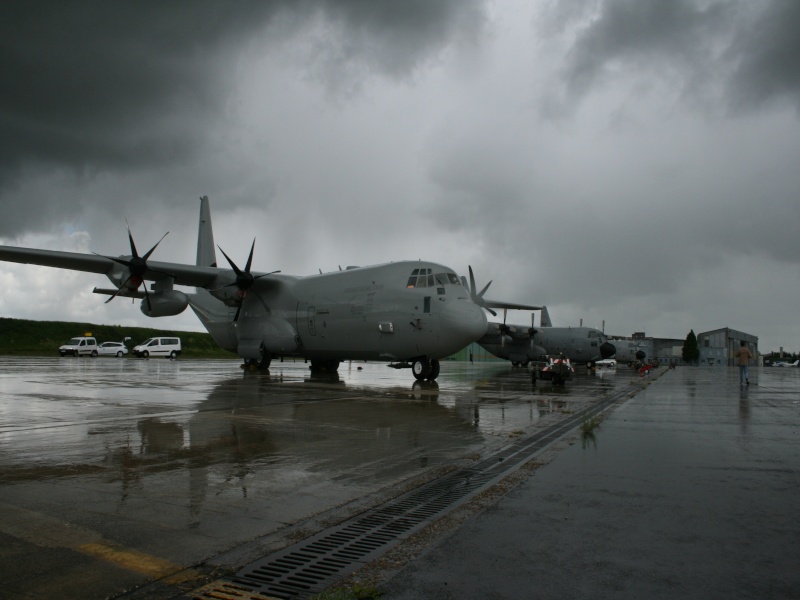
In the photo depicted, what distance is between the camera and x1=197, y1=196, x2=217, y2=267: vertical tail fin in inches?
1388

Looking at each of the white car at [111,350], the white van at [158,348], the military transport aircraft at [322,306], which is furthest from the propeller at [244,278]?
the white car at [111,350]

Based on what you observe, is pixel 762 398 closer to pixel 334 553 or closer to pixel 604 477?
pixel 604 477

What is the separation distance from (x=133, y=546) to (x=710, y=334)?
136857 mm

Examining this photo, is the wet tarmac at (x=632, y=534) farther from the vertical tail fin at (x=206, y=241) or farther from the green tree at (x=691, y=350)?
the green tree at (x=691, y=350)

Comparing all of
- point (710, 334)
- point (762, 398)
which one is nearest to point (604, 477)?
point (762, 398)

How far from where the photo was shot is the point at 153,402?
12.9 meters

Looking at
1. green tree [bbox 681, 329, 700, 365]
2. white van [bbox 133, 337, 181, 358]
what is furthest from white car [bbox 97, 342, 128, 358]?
green tree [bbox 681, 329, 700, 365]

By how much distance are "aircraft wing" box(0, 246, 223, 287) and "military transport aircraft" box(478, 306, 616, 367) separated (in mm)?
20665

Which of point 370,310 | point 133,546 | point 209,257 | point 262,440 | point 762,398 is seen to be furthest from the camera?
point 209,257

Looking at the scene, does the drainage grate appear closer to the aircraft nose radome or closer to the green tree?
the aircraft nose radome

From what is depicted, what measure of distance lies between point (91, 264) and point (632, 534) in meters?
24.4

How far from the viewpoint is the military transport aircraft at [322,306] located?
21406 millimetres

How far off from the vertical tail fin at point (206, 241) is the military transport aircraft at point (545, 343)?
18744 mm

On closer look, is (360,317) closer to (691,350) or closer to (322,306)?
(322,306)
